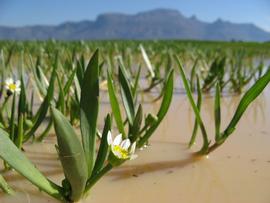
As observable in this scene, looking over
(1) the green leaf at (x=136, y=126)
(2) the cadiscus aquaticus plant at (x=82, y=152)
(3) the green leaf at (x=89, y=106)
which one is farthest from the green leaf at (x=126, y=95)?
(3) the green leaf at (x=89, y=106)

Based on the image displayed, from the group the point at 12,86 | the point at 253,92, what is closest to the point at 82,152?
the point at 253,92

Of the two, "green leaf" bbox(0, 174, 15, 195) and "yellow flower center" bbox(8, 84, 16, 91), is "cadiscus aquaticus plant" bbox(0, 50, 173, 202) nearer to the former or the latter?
"green leaf" bbox(0, 174, 15, 195)

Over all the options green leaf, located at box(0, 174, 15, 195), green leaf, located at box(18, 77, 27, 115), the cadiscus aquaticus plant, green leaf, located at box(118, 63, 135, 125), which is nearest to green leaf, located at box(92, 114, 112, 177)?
the cadiscus aquaticus plant

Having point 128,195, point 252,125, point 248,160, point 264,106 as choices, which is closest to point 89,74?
point 128,195

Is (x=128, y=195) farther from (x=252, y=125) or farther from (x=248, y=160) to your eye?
(x=252, y=125)

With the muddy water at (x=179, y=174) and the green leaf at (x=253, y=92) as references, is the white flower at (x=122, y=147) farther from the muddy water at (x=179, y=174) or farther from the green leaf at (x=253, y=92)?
the green leaf at (x=253, y=92)

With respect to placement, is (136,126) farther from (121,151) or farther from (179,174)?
(121,151)
